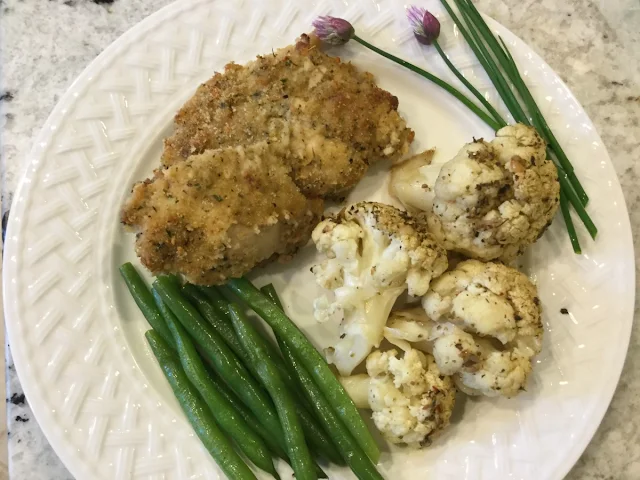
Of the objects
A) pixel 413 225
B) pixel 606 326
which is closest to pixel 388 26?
pixel 413 225

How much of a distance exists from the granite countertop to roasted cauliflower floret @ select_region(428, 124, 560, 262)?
0.94 m

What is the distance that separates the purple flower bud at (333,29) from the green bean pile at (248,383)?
1.22 metres

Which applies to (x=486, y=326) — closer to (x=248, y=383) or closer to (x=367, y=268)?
(x=367, y=268)

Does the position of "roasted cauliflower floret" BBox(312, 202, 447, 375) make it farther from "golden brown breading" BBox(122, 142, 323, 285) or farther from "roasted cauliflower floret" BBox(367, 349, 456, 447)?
"golden brown breading" BBox(122, 142, 323, 285)

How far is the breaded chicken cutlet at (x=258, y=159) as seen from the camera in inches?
86.1

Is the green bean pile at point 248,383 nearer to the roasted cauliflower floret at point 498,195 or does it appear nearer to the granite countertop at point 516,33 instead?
the roasted cauliflower floret at point 498,195

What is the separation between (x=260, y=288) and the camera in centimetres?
254

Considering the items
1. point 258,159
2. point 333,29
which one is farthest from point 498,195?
point 333,29

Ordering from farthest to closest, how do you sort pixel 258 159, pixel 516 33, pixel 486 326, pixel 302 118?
pixel 516 33 → pixel 302 118 → pixel 258 159 → pixel 486 326

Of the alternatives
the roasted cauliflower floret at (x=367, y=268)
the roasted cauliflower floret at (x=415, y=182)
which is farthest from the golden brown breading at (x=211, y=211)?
the roasted cauliflower floret at (x=415, y=182)

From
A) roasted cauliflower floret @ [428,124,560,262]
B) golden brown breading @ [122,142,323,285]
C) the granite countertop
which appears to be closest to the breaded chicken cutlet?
golden brown breading @ [122,142,323,285]

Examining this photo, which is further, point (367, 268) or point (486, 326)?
point (367, 268)

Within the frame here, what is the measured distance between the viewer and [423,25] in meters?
2.57

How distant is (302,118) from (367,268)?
0.72m
